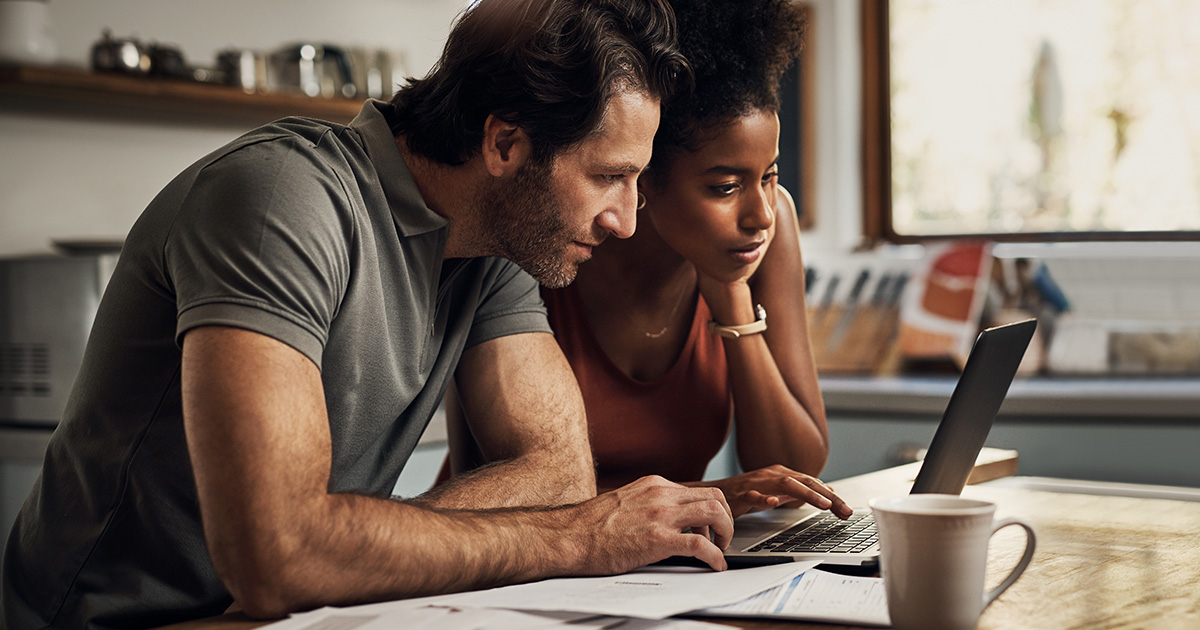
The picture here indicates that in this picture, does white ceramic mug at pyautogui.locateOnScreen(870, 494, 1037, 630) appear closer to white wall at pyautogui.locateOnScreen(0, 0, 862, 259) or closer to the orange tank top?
the orange tank top

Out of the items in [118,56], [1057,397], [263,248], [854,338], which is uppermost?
[118,56]

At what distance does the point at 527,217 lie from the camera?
1.31 metres

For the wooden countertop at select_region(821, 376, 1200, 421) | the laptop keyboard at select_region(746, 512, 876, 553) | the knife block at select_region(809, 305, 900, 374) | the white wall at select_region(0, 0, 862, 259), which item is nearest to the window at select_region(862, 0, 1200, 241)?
the white wall at select_region(0, 0, 862, 259)

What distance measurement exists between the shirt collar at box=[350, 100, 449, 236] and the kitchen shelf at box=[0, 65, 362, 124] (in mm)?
1604

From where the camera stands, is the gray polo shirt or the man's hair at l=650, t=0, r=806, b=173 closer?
the gray polo shirt

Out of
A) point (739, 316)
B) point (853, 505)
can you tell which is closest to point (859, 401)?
point (739, 316)

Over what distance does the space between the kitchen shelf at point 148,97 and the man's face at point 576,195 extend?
1680 millimetres

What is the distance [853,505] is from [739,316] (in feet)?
1.26

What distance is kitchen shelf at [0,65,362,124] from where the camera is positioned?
2498 millimetres


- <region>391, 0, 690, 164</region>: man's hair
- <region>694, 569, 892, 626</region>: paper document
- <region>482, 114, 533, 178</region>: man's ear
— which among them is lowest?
<region>694, 569, 892, 626</region>: paper document

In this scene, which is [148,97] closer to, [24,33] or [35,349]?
[24,33]

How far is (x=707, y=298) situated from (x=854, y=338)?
1538mm

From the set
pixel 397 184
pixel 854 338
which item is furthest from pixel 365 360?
pixel 854 338

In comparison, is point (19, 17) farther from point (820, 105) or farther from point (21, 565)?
point (820, 105)
